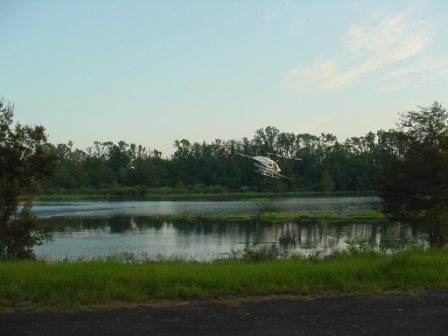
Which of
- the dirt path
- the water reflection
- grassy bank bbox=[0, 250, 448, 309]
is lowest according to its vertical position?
the water reflection

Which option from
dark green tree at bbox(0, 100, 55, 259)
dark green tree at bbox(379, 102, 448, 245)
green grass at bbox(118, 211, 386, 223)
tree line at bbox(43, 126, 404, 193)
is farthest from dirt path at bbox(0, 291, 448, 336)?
tree line at bbox(43, 126, 404, 193)

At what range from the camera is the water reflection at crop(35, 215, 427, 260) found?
26.6 metres

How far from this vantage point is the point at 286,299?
7.71 metres

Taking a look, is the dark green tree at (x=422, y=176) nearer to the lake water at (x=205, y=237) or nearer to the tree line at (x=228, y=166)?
the lake water at (x=205, y=237)

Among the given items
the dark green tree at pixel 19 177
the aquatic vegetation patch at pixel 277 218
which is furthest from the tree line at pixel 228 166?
the dark green tree at pixel 19 177

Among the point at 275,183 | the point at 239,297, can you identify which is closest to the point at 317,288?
the point at 239,297

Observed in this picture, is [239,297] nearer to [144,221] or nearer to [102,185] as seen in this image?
[144,221]

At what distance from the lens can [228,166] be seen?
6033 inches

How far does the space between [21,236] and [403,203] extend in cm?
1465

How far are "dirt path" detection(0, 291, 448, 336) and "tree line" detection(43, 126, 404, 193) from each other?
404ft

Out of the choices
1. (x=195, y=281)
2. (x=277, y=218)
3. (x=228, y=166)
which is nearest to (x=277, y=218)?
(x=277, y=218)

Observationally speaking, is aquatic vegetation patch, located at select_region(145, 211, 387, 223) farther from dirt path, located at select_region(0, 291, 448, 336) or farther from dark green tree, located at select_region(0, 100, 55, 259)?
dirt path, located at select_region(0, 291, 448, 336)

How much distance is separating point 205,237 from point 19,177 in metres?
18.8

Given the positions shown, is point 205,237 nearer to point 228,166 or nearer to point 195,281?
point 195,281
